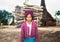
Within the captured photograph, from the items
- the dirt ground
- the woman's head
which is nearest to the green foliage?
the dirt ground

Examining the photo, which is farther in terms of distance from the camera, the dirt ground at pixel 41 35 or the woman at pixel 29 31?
the dirt ground at pixel 41 35

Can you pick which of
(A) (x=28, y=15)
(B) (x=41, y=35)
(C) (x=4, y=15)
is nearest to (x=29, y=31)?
(A) (x=28, y=15)

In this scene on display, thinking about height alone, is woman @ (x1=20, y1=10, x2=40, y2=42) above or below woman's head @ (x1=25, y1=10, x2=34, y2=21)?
below

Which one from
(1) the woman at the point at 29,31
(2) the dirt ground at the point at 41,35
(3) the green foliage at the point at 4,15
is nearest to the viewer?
(1) the woman at the point at 29,31

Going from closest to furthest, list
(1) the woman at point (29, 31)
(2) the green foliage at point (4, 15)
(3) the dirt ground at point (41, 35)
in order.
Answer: (1) the woman at point (29, 31), (3) the dirt ground at point (41, 35), (2) the green foliage at point (4, 15)

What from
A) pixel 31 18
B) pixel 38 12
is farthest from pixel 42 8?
pixel 31 18

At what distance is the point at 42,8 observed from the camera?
312 inches

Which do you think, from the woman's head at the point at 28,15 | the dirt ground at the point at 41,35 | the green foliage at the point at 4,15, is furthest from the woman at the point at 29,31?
the green foliage at the point at 4,15

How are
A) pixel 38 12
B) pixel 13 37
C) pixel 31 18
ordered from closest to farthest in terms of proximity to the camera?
pixel 31 18, pixel 13 37, pixel 38 12

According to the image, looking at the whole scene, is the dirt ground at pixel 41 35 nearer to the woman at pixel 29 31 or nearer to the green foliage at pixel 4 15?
the green foliage at pixel 4 15

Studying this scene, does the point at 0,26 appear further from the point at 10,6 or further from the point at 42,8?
the point at 42,8

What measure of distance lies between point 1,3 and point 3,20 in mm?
567

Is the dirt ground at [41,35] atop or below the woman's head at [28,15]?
below

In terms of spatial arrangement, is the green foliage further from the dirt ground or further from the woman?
the woman
